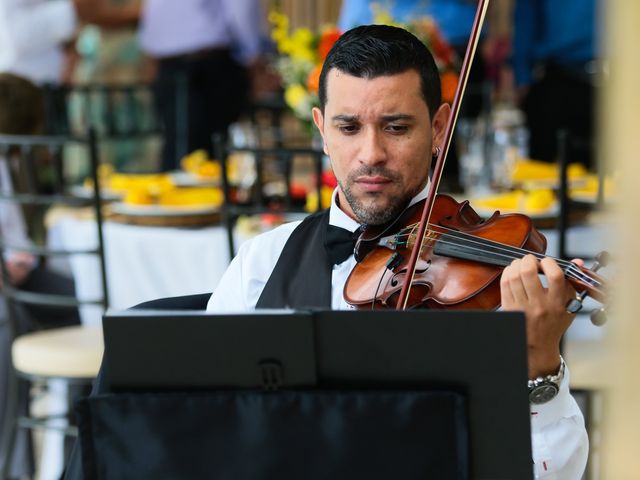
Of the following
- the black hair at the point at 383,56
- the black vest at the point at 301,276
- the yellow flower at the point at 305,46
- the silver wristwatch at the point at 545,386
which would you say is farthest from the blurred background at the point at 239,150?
the black vest at the point at 301,276

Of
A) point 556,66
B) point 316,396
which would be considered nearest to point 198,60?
point 556,66

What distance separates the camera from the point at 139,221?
271 centimetres

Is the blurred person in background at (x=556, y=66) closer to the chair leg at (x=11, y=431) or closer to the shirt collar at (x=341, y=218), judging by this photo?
the chair leg at (x=11, y=431)

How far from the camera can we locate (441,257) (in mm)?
1354

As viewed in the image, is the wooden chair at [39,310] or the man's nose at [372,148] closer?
the man's nose at [372,148]

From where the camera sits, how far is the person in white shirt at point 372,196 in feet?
4.00

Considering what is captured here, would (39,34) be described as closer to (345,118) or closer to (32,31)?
(32,31)

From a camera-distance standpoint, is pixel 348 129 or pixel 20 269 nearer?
pixel 348 129

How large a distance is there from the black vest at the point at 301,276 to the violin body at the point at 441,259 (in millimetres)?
50

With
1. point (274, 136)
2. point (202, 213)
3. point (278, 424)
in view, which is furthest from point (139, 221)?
point (278, 424)

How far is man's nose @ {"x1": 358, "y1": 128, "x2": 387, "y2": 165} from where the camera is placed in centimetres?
131

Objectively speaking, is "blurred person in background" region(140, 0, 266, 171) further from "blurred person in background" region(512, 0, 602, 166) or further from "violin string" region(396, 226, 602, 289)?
"violin string" region(396, 226, 602, 289)

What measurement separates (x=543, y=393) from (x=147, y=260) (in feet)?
5.29

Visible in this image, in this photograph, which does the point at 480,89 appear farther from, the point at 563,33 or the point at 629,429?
the point at 629,429
